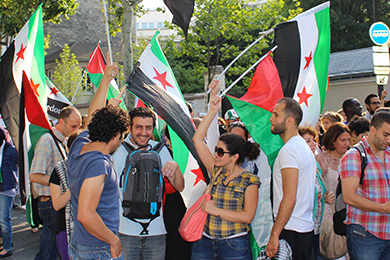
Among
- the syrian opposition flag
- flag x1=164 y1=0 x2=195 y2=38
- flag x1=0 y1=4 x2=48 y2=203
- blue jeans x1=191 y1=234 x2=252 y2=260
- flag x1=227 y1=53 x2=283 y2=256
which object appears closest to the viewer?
blue jeans x1=191 y1=234 x2=252 y2=260

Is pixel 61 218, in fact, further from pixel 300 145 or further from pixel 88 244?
pixel 300 145

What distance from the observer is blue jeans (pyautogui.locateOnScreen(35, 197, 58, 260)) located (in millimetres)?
4920

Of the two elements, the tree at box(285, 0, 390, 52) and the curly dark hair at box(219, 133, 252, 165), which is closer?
the curly dark hair at box(219, 133, 252, 165)

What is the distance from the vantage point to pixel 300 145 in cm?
360

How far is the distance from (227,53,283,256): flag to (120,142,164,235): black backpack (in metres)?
0.96

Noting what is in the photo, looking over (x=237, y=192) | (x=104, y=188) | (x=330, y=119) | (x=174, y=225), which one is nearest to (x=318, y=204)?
(x=237, y=192)

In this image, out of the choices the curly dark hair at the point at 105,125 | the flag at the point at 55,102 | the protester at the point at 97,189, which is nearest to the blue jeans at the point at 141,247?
the protester at the point at 97,189

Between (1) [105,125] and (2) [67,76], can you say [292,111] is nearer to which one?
(1) [105,125]

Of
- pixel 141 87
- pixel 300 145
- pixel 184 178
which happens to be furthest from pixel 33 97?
pixel 300 145

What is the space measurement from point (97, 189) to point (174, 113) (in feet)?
4.91

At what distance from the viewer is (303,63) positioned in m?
5.04

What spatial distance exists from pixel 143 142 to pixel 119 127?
77 cm

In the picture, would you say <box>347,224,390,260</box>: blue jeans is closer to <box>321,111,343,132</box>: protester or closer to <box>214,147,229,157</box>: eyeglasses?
<box>214,147,229,157</box>: eyeglasses

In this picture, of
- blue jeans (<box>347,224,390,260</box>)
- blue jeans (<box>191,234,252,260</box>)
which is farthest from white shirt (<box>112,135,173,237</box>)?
blue jeans (<box>347,224,390,260</box>)
